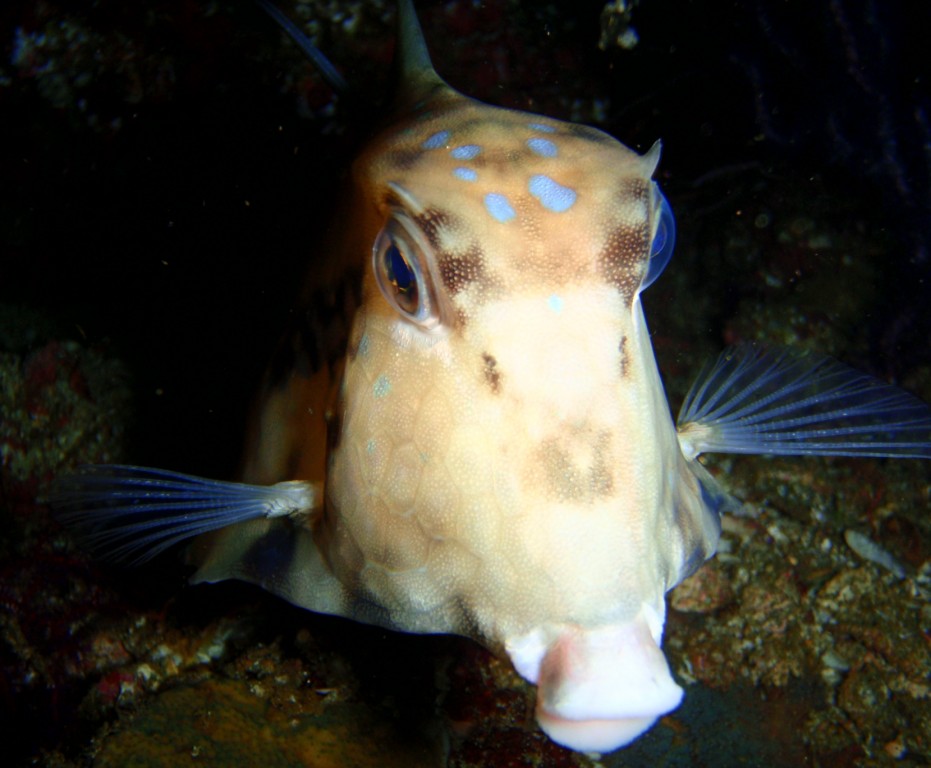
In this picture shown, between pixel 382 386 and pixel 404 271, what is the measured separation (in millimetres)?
320

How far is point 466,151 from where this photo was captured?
189cm

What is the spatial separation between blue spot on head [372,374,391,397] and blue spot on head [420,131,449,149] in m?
0.68

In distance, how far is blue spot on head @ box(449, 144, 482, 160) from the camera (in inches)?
Result: 73.7

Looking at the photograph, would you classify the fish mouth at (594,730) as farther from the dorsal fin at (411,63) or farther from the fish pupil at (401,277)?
the dorsal fin at (411,63)

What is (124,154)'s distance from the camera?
4055 mm

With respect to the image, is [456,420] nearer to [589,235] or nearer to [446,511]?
[446,511]

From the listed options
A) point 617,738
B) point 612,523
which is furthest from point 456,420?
point 617,738

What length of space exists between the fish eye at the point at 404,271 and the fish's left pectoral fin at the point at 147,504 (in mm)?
746

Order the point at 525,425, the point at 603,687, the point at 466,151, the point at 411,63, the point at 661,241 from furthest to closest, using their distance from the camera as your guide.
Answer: the point at 411,63 → the point at 661,241 → the point at 466,151 → the point at 525,425 → the point at 603,687

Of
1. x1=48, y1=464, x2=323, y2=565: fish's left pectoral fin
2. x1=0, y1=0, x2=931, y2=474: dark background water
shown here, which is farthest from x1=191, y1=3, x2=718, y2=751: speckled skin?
x1=0, y1=0, x2=931, y2=474: dark background water

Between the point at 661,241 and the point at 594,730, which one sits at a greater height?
the point at 661,241

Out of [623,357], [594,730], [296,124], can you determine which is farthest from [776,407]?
[296,124]

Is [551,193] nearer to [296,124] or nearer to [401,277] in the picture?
[401,277]

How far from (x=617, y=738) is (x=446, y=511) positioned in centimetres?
66
